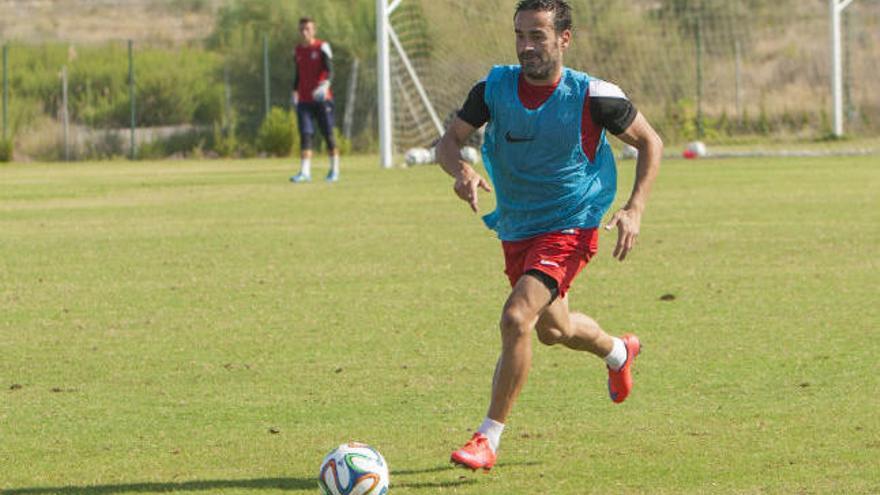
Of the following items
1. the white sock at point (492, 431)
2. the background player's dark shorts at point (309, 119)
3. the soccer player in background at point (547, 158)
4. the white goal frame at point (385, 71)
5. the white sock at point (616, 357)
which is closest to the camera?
the white sock at point (492, 431)

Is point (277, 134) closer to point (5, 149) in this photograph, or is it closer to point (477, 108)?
point (5, 149)

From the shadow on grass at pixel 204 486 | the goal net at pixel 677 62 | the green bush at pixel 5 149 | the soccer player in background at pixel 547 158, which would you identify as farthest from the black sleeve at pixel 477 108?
the green bush at pixel 5 149

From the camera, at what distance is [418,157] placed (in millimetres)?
28469

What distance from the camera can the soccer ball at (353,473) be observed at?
594 centimetres

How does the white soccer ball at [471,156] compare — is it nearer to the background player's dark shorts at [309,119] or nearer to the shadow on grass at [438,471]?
the background player's dark shorts at [309,119]

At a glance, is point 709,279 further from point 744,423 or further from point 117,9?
point 117,9

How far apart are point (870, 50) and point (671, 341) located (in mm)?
27313

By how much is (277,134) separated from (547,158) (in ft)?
90.7

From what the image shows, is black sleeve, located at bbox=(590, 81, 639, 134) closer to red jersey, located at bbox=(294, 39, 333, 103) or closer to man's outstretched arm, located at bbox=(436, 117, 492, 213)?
man's outstretched arm, located at bbox=(436, 117, 492, 213)

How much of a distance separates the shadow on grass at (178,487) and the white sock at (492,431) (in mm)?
675

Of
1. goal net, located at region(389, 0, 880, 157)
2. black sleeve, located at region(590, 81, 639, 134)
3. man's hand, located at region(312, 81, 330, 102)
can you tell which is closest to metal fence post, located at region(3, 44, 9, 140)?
goal net, located at region(389, 0, 880, 157)

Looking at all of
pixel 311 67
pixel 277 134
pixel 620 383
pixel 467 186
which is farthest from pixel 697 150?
pixel 467 186

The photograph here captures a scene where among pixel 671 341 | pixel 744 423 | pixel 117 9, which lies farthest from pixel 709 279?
pixel 117 9

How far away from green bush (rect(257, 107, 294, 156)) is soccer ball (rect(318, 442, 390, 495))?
28390 millimetres
